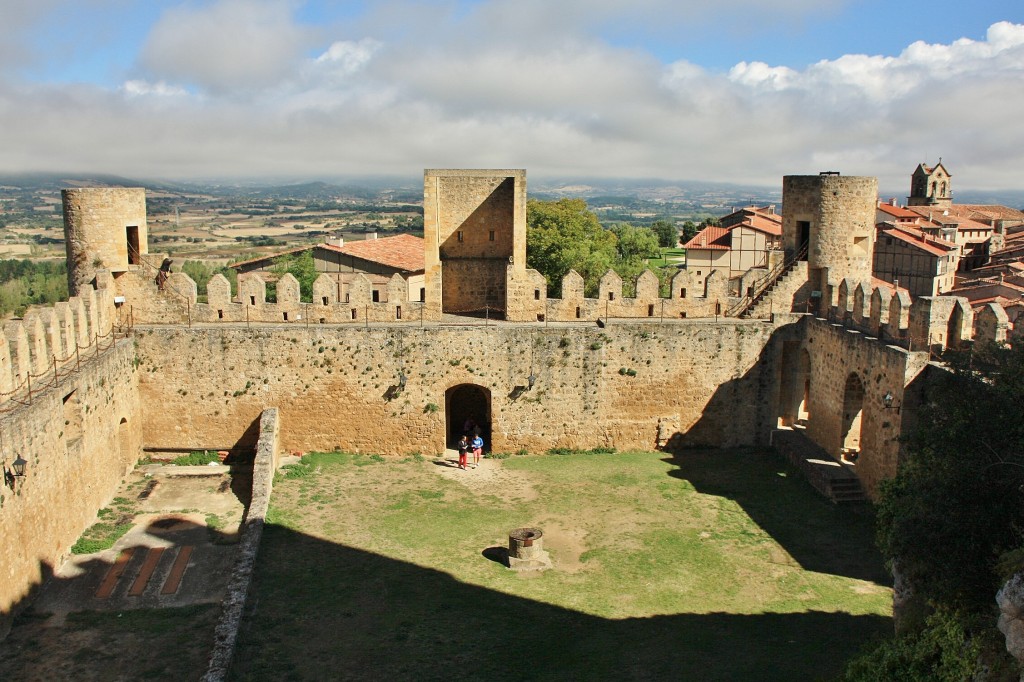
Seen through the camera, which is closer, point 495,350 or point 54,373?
point 54,373

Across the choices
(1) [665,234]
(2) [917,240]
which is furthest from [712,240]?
(1) [665,234]

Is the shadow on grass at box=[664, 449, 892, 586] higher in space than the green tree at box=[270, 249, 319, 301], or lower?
lower

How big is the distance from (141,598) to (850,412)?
40.5 ft

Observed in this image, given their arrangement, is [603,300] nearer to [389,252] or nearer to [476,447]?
[476,447]

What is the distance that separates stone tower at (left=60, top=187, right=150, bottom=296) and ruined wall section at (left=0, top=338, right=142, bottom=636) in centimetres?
165

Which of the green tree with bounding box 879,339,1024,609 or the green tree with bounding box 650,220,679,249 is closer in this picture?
the green tree with bounding box 879,339,1024,609

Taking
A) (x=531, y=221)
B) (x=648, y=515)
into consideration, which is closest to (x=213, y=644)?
(x=648, y=515)

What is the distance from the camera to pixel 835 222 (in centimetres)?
1739

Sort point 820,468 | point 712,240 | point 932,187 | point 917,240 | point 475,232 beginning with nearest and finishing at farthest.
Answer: point 820,468 → point 475,232 → point 917,240 → point 712,240 → point 932,187

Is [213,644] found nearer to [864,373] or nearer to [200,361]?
[200,361]

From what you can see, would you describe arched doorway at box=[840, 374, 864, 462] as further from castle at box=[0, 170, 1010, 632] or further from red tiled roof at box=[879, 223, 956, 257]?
red tiled roof at box=[879, 223, 956, 257]

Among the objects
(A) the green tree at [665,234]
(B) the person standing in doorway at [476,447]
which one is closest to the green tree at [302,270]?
(B) the person standing in doorway at [476,447]

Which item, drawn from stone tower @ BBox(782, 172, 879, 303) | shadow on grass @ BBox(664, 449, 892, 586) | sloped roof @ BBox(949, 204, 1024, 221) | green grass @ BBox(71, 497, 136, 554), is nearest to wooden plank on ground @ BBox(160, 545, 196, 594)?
green grass @ BBox(71, 497, 136, 554)

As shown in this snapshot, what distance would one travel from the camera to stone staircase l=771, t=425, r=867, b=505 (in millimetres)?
14898
